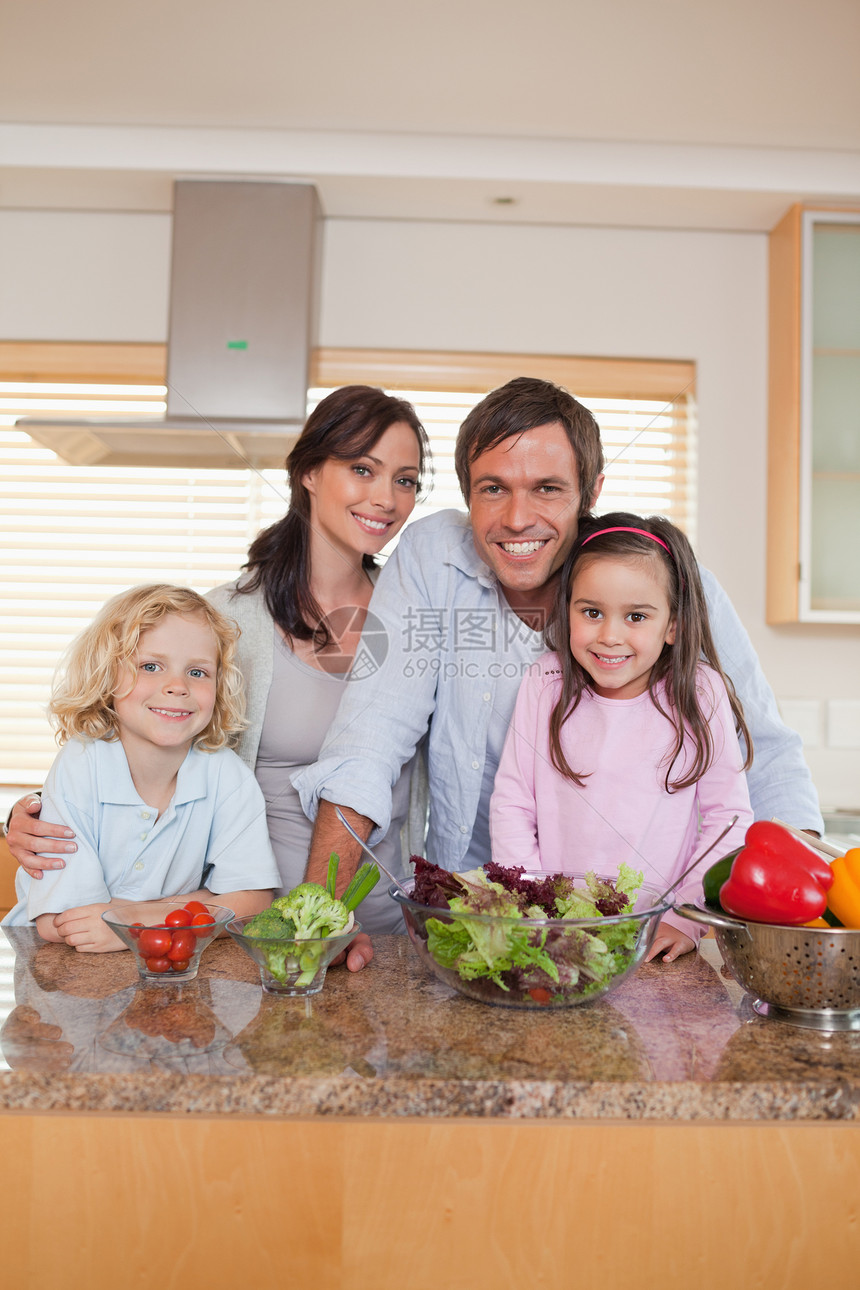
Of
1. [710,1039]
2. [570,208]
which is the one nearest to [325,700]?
[710,1039]

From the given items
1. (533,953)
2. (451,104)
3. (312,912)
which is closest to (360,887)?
(312,912)

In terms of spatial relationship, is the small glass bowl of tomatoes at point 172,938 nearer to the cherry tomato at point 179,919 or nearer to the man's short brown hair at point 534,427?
the cherry tomato at point 179,919

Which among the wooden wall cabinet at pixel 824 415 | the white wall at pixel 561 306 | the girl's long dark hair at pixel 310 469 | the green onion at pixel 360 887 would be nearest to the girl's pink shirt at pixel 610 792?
the green onion at pixel 360 887

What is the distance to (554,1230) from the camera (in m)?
0.75

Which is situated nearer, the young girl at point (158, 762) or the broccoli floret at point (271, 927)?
the broccoli floret at point (271, 927)

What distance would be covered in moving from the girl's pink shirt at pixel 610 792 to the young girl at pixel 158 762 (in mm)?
337

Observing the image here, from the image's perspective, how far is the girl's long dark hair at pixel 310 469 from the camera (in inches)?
45.1

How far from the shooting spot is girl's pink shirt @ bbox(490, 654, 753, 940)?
3.79 feet

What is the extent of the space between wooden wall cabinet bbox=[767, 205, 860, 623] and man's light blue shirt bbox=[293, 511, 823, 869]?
135 centimetres

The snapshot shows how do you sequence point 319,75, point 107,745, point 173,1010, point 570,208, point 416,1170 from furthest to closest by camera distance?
point 570,208 < point 319,75 < point 107,745 < point 173,1010 < point 416,1170

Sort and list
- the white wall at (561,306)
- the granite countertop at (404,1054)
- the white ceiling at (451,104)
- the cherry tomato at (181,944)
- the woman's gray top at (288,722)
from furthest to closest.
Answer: the white wall at (561,306)
the white ceiling at (451,104)
the woman's gray top at (288,722)
the cherry tomato at (181,944)
the granite countertop at (404,1054)

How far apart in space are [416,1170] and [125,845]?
0.66m

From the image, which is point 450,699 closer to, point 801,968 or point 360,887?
point 360,887

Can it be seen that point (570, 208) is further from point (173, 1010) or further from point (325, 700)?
point (173, 1010)
